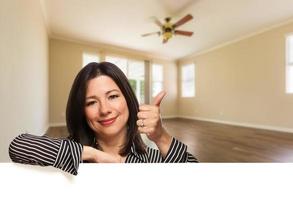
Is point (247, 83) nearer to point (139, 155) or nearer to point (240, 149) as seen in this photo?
point (240, 149)

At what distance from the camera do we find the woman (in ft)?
1.55

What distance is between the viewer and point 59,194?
0.88ft

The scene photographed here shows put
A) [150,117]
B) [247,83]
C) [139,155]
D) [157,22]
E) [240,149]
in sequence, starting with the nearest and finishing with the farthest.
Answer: [150,117], [139,155], [240,149], [157,22], [247,83]

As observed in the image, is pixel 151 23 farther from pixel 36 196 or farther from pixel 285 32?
pixel 36 196

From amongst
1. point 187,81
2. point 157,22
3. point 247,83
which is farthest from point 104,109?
A: point 187,81

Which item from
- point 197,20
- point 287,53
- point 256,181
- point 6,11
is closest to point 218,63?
point 287,53

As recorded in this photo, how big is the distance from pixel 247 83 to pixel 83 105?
184 inches

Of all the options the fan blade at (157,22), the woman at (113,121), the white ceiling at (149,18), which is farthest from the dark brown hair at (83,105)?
the fan blade at (157,22)

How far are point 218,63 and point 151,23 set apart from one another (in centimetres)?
251

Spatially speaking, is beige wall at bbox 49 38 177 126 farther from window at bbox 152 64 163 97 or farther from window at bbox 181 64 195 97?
window at bbox 181 64 195 97

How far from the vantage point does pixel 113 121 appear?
55 cm

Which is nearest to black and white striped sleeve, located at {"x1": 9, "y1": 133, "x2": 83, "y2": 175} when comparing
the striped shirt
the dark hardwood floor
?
the striped shirt

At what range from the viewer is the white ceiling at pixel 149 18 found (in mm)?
2914

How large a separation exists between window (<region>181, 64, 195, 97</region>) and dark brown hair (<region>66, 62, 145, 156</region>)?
18.5 feet
